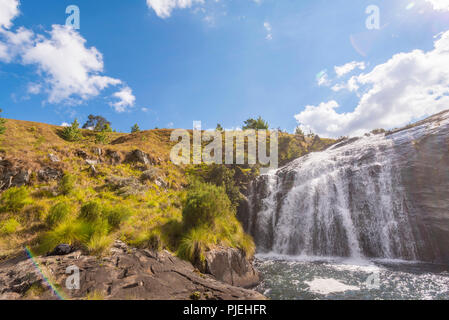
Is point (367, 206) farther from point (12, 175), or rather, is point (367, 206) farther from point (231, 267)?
point (12, 175)

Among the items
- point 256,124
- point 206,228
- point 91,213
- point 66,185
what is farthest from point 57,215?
point 256,124

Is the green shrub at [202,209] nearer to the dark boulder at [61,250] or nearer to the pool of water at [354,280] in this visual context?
the pool of water at [354,280]

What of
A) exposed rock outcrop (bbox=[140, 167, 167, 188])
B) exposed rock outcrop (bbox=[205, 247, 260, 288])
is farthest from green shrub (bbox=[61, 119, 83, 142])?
exposed rock outcrop (bbox=[205, 247, 260, 288])

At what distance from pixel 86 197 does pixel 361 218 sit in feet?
68.5

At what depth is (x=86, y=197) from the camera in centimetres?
1177

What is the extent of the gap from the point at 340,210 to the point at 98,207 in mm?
18798

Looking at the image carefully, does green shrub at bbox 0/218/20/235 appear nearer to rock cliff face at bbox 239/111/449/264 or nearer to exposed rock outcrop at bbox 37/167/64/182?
exposed rock outcrop at bbox 37/167/64/182

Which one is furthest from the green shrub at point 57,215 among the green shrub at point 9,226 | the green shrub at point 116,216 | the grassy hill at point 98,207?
the green shrub at point 116,216

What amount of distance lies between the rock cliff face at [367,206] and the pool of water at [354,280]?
5.85 feet

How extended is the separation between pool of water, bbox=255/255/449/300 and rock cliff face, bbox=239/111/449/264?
5.85 feet

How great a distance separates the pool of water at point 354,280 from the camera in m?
8.60

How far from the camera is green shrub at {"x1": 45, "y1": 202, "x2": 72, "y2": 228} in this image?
26.9ft
